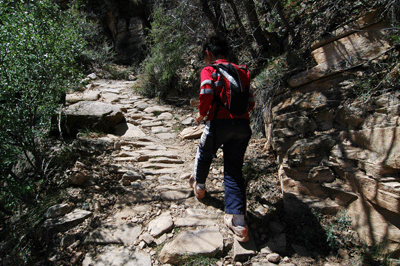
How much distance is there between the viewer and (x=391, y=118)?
223cm

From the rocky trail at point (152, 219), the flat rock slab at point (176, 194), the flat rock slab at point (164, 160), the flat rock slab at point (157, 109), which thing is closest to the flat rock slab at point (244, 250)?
the rocky trail at point (152, 219)

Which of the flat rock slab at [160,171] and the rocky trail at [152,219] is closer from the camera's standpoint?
the rocky trail at [152,219]

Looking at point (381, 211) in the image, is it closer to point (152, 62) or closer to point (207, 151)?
point (207, 151)

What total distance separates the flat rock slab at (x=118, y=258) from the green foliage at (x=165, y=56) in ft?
17.7

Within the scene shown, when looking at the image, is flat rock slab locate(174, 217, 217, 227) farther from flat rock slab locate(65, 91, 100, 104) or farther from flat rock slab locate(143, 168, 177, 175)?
flat rock slab locate(65, 91, 100, 104)

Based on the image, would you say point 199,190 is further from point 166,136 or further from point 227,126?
point 166,136

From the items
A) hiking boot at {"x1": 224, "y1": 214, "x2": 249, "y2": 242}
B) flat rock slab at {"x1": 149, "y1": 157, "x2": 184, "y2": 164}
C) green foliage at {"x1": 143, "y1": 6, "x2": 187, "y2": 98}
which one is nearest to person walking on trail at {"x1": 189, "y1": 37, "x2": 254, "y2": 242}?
hiking boot at {"x1": 224, "y1": 214, "x2": 249, "y2": 242}

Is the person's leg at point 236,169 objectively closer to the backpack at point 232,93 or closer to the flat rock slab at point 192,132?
the backpack at point 232,93

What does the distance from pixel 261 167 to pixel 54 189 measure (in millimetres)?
2682

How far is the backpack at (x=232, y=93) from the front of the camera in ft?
7.23

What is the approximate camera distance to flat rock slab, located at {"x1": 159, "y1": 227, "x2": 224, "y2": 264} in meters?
2.18

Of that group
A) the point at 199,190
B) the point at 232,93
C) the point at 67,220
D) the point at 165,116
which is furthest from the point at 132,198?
the point at 165,116

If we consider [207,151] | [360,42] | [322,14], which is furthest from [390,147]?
[322,14]

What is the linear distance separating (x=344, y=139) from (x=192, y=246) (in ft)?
6.07
